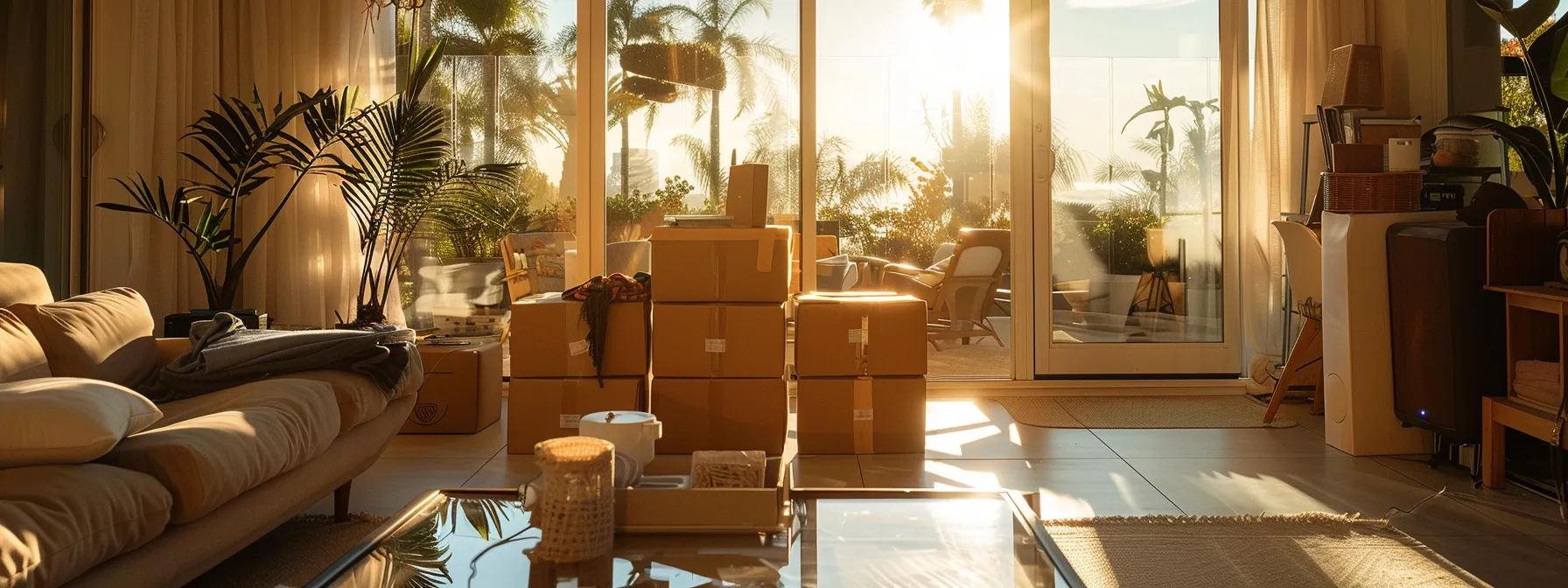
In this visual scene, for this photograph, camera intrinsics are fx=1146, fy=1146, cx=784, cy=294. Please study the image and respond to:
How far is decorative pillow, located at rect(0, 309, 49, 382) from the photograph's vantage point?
2.53 metres

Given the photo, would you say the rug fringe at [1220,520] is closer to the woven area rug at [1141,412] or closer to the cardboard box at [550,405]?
the woven area rug at [1141,412]

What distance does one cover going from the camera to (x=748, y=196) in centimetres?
414

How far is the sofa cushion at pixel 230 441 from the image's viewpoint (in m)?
2.13

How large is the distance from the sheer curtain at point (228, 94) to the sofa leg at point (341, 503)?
1979 mm

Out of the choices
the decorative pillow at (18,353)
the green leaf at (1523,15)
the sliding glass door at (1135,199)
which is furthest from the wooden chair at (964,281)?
the decorative pillow at (18,353)

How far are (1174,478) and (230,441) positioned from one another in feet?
8.99

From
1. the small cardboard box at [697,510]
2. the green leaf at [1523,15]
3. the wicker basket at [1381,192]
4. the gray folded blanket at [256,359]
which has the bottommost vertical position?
the small cardboard box at [697,510]

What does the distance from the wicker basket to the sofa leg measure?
3329 millimetres

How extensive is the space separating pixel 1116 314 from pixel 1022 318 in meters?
0.45

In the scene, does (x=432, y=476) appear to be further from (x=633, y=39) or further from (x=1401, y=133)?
(x=1401, y=133)

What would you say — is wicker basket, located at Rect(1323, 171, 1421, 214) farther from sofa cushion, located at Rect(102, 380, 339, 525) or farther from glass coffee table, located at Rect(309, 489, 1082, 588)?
sofa cushion, located at Rect(102, 380, 339, 525)

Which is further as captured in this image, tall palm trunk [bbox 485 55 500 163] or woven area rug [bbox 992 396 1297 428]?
tall palm trunk [bbox 485 55 500 163]

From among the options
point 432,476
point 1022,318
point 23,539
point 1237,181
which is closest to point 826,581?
point 23,539

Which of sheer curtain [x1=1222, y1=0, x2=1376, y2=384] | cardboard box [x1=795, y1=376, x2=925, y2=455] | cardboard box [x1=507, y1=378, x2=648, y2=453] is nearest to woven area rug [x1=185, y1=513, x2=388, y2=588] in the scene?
cardboard box [x1=507, y1=378, x2=648, y2=453]
